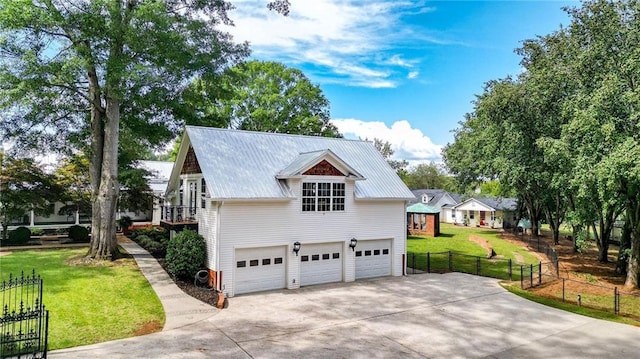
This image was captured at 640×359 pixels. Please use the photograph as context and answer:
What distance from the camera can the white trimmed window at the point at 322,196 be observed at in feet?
61.4

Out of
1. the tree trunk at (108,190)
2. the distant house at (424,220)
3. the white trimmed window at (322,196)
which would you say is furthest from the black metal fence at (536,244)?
the tree trunk at (108,190)

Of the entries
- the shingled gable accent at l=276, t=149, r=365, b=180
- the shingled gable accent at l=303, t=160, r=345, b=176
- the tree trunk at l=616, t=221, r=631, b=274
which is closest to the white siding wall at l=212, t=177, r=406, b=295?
the shingled gable accent at l=276, t=149, r=365, b=180

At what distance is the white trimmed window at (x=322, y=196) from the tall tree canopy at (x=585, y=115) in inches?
434

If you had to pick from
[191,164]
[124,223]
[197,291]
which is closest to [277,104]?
[124,223]

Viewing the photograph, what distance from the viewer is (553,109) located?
24875mm

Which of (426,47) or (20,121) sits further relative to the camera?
(426,47)

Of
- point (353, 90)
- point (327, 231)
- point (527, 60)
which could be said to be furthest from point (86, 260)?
point (527, 60)

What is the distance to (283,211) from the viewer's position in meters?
18.0

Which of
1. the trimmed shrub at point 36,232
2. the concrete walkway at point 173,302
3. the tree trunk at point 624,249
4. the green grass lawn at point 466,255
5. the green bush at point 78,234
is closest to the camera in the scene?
the concrete walkway at point 173,302

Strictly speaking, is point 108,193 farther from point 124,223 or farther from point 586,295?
point 586,295

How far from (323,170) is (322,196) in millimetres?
1267

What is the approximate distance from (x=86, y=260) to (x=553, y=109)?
28.3 meters

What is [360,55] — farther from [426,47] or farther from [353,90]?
[353,90]

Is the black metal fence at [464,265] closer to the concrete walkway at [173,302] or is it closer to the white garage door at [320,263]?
the white garage door at [320,263]
